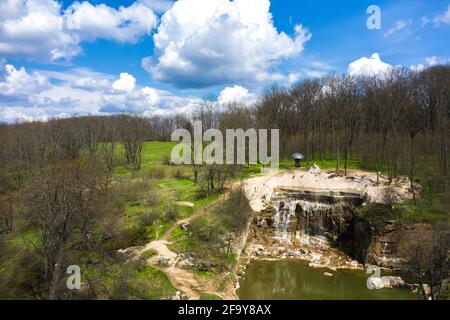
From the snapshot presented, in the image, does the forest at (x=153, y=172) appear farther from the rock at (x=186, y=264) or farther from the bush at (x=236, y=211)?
the rock at (x=186, y=264)

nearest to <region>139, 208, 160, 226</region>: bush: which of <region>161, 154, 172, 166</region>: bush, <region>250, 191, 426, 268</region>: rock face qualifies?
<region>250, 191, 426, 268</region>: rock face

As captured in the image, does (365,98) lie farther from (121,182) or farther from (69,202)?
(69,202)

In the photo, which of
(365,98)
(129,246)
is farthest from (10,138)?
(365,98)

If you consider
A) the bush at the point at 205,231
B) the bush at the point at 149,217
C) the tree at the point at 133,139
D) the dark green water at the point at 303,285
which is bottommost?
the dark green water at the point at 303,285

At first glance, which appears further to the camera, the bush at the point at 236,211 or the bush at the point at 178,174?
the bush at the point at 178,174

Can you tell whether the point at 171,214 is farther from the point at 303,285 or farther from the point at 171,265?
the point at 303,285

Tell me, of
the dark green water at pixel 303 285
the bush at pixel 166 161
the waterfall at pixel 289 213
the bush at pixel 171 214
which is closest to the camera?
the dark green water at pixel 303 285

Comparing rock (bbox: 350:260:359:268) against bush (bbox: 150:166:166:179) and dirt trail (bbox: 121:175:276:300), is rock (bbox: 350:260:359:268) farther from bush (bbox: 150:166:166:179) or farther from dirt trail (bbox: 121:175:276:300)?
bush (bbox: 150:166:166:179)

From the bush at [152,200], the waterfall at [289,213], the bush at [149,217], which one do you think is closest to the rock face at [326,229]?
the waterfall at [289,213]

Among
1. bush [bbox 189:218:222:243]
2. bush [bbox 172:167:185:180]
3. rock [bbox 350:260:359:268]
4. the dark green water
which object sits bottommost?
the dark green water
